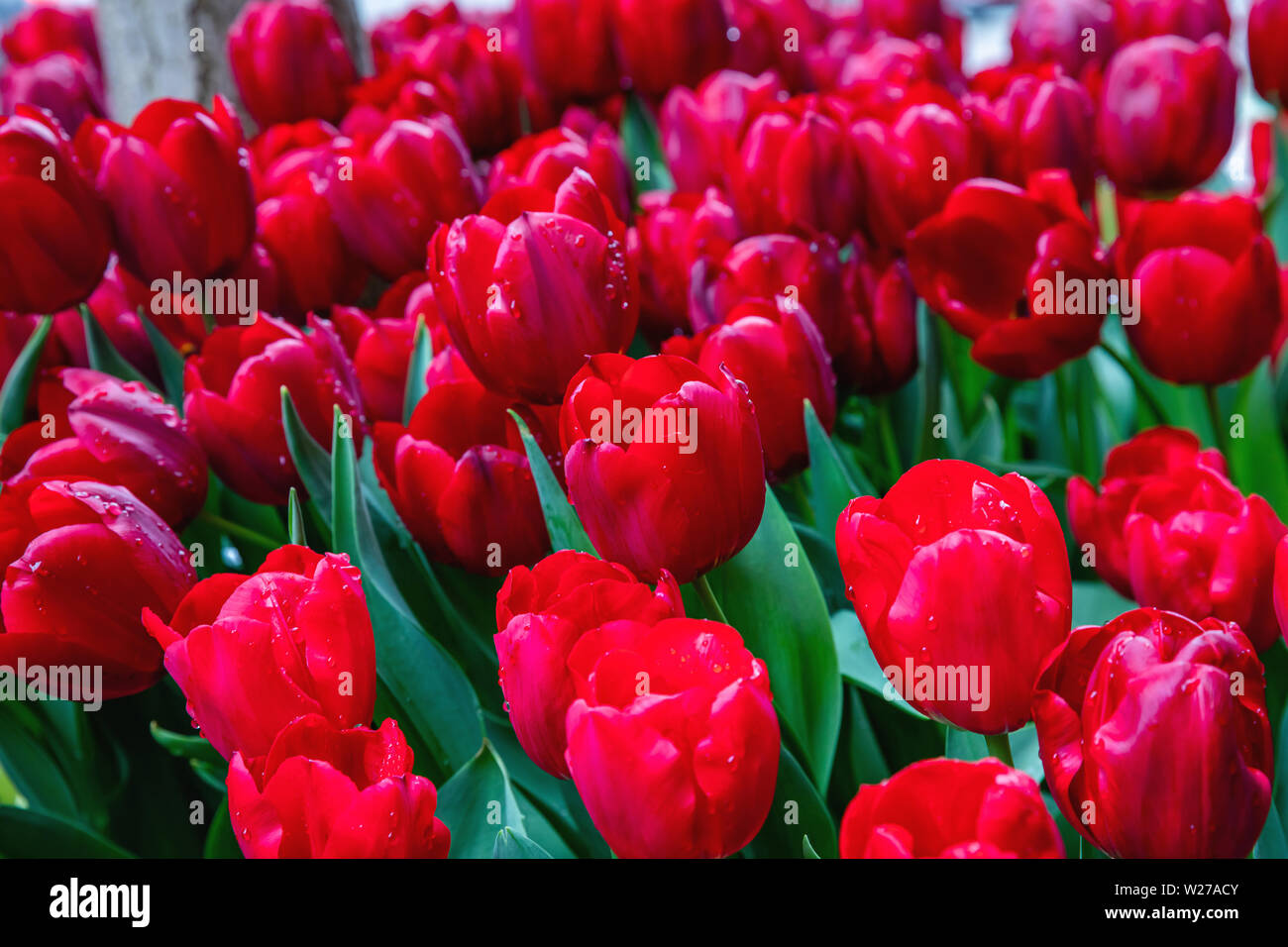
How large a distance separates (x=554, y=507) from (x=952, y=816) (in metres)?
0.25

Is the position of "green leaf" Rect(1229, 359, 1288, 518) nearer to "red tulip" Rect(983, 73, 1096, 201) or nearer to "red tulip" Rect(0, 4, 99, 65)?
"red tulip" Rect(983, 73, 1096, 201)

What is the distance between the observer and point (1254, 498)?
0.50 metres

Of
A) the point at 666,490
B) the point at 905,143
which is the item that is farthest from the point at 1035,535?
the point at 905,143

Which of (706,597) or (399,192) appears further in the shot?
(399,192)

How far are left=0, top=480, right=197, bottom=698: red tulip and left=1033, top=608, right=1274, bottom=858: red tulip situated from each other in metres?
0.36

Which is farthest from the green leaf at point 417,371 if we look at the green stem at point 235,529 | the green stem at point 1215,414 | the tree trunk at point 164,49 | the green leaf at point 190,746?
the tree trunk at point 164,49

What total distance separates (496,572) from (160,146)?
0.34m

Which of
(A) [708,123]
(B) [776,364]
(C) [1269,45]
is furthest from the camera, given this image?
(C) [1269,45]

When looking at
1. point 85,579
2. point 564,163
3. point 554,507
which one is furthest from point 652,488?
point 564,163

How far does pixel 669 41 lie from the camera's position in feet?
3.37

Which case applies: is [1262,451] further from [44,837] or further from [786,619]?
[44,837]

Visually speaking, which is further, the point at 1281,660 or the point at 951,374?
the point at 951,374

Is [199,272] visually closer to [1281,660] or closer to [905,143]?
[905,143]
